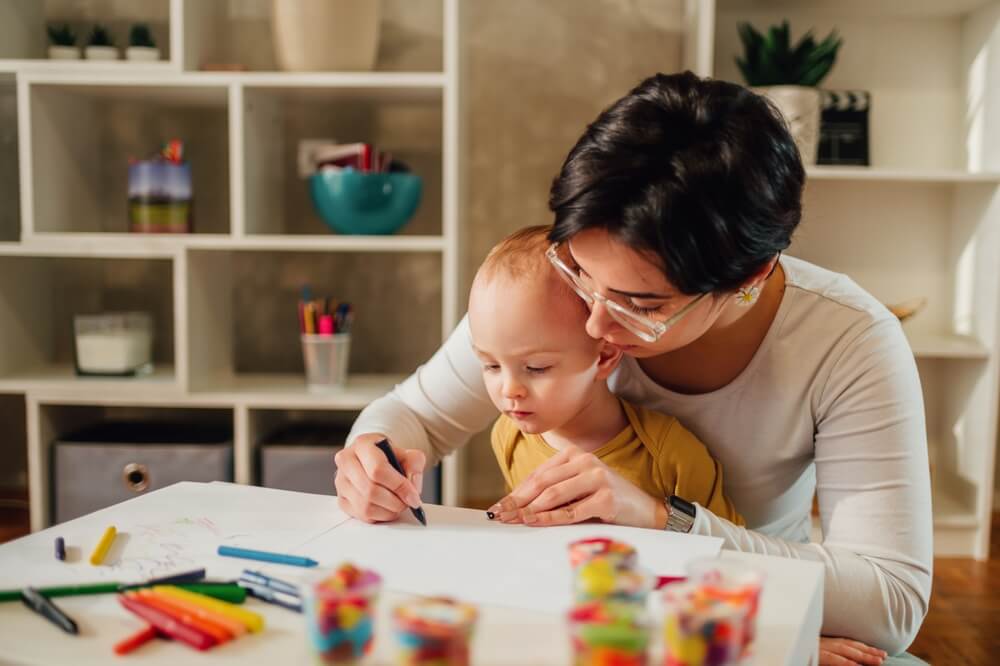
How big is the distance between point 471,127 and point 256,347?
2.88 feet

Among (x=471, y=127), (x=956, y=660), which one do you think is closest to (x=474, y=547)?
(x=956, y=660)

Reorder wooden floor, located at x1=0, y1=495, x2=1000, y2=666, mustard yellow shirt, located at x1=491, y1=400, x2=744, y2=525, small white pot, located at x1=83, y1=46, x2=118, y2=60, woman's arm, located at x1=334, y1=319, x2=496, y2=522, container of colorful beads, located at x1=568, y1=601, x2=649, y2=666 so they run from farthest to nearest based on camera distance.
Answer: small white pot, located at x1=83, y1=46, x2=118, y2=60 < wooden floor, located at x1=0, y1=495, x2=1000, y2=666 < woman's arm, located at x1=334, y1=319, x2=496, y2=522 < mustard yellow shirt, located at x1=491, y1=400, x2=744, y2=525 < container of colorful beads, located at x1=568, y1=601, x2=649, y2=666

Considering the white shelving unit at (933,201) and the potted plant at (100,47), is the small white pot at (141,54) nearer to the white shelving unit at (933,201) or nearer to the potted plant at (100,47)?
the potted plant at (100,47)

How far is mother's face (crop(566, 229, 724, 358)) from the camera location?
0.96 m

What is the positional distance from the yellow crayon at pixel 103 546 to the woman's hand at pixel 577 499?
0.38m

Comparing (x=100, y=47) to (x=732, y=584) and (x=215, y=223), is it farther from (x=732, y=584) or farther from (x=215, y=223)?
(x=732, y=584)

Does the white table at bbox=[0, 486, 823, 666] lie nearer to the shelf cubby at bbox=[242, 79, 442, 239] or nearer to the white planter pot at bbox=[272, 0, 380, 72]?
the white planter pot at bbox=[272, 0, 380, 72]

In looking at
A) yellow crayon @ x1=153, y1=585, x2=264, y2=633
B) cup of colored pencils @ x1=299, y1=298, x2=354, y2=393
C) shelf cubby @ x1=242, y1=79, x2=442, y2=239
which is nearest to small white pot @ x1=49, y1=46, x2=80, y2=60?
shelf cubby @ x1=242, y1=79, x2=442, y2=239

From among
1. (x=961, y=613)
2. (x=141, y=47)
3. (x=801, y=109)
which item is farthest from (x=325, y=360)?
(x=961, y=613)

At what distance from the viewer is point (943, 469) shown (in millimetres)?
2607

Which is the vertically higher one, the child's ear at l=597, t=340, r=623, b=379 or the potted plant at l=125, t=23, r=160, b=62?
the potted plant at l=125, t=23, r=160, b=62

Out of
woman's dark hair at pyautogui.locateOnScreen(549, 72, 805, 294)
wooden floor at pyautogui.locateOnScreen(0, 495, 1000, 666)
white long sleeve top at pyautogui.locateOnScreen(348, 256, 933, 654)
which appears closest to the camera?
woman's dark hair at pyautogui.locateOnScreen(549, 72, 805, 294)

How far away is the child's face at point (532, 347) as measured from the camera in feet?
3.71

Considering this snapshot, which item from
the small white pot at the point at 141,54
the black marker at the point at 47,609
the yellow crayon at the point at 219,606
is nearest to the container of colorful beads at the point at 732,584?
the yellow crayon at the point at 219,606
